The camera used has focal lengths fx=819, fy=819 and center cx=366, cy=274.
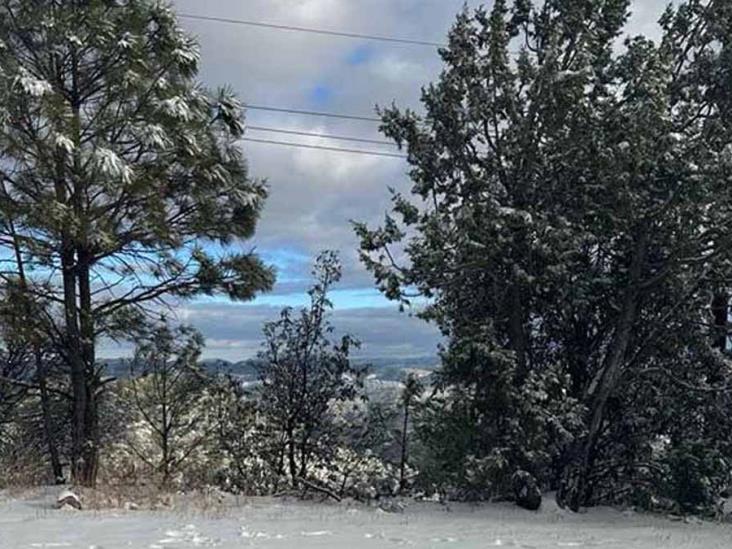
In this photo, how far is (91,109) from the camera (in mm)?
11117

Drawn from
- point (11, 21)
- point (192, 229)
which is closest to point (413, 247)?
point (192, 229)

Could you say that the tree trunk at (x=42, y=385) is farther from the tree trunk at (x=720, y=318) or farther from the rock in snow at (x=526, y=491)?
the tree trunk at (x=720, y=318)

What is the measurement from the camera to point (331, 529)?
7027 mm

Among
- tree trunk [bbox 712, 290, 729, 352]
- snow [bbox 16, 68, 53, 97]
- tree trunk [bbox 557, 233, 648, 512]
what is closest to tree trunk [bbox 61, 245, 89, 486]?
snow [bbox 16, 68, 53, 97]

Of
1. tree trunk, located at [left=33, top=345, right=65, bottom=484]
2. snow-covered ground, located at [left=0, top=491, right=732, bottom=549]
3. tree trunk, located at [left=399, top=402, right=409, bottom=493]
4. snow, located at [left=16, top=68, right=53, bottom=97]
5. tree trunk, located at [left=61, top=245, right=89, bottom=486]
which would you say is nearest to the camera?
snow-covered ground, located at [left=0, top=491, right=732, bottom=549]

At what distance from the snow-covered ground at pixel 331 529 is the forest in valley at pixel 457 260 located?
996mm

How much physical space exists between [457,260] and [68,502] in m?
4.83

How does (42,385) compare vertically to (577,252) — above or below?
below

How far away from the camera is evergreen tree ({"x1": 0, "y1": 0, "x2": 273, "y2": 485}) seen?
34.4 ft

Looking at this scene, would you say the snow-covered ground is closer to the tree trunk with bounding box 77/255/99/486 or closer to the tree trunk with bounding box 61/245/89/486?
the tree trunk with bounding box 77/255/99/486

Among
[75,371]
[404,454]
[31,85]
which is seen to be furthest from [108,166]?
[404,454]

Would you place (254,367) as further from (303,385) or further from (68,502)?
(68,502)

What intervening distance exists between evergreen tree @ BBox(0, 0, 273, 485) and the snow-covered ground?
11.5ft

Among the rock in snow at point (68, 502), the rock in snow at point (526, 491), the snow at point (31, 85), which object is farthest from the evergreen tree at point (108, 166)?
the rock in snow at point (526, 491)
